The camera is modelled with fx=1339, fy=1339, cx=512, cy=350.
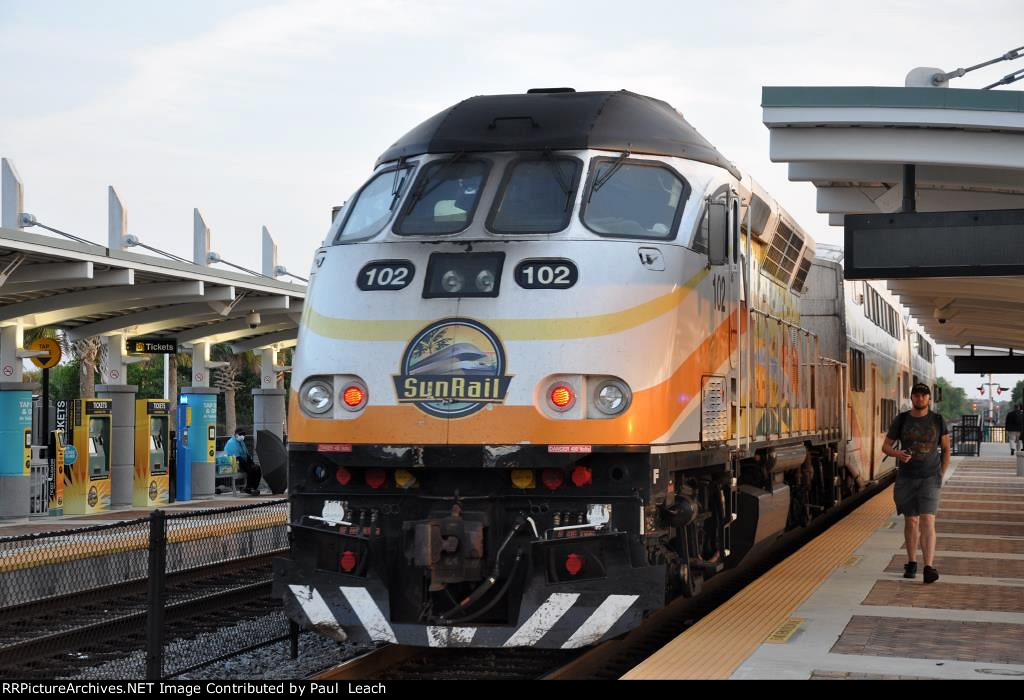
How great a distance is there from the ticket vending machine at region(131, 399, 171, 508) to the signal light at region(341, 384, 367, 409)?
1721cm

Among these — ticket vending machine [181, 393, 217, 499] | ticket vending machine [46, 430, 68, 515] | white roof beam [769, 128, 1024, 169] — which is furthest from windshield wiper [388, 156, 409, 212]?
ticket vending machine [181, 393, 217, 499]

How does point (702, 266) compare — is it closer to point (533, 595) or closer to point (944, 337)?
point (533, 595)

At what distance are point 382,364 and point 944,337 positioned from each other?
90.0ft

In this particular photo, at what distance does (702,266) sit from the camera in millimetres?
9461

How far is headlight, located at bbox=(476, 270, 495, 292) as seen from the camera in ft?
28.9

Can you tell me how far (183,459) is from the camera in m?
27.4

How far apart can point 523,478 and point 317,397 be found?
1.48 metres

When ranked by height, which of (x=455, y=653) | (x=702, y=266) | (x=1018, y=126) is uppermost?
(x=1018, y=126)

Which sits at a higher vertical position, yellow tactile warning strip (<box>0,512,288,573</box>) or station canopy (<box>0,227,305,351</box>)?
station canopy (<box>0,227,305,351</box>)

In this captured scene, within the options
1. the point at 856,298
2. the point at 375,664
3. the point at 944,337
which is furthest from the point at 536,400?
the point at 944,337

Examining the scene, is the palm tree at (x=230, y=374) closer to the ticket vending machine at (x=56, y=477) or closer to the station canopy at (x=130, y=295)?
the station canopy at (x=130, y=295)

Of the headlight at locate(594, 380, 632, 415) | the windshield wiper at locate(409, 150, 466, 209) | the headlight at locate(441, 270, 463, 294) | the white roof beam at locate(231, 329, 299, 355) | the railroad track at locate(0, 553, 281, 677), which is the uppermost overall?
the windshield wiper at locate(409, 150, 466, 209)

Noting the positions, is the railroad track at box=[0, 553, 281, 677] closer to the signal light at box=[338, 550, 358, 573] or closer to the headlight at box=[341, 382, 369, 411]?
the signal light at box=[338, 550, 358, 573]

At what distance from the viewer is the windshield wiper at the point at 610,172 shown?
929 cm
